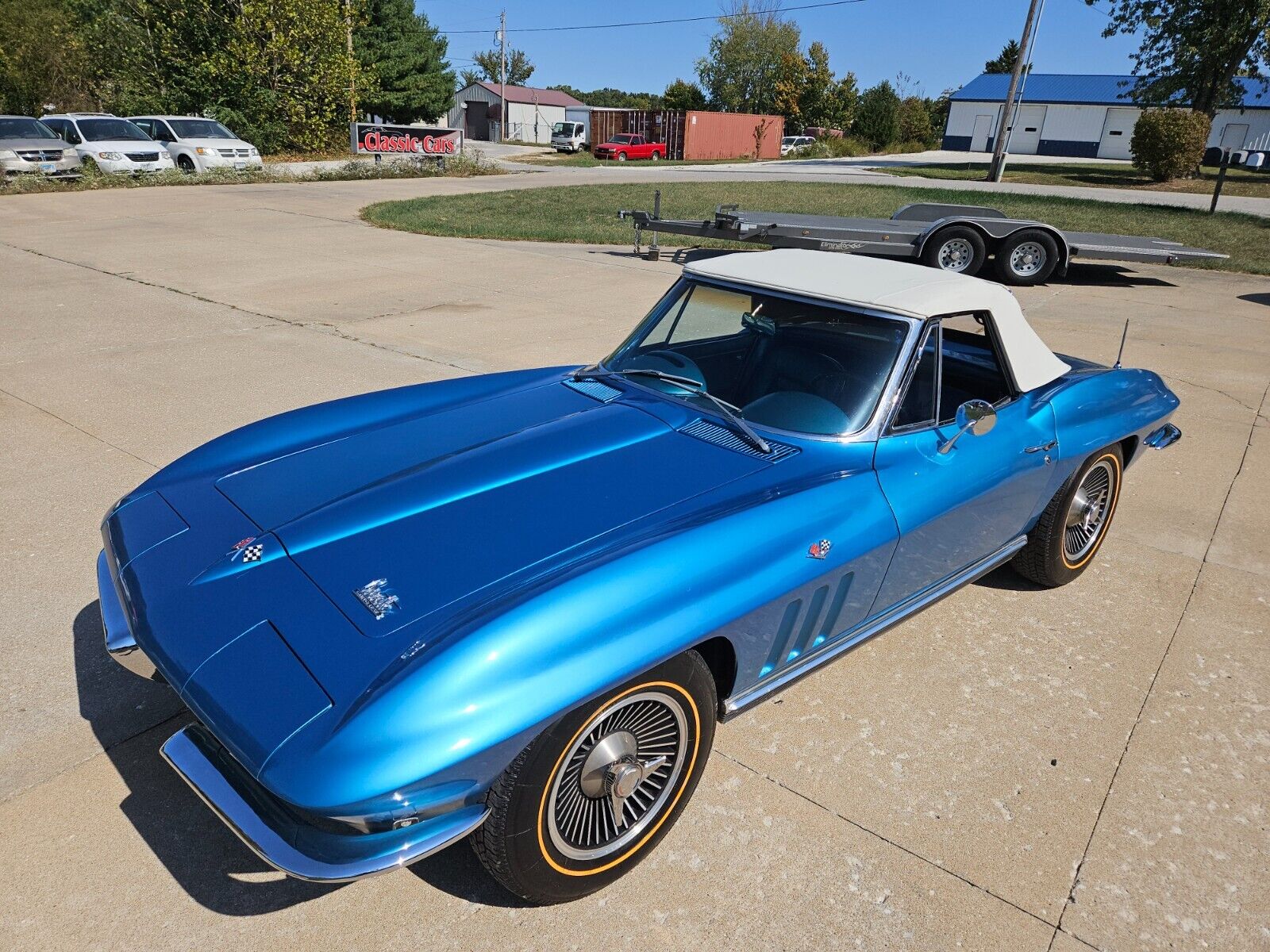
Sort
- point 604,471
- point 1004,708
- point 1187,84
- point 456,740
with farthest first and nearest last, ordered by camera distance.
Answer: point 1187,84 < point 1004,708 < point 604,471 < point 456,740

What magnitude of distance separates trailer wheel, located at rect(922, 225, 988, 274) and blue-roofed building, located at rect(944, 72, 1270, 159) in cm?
5344

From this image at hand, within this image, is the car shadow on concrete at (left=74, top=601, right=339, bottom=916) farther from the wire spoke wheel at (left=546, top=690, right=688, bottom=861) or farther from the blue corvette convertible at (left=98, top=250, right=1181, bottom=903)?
the wire spoke wheel at (left=546, top=690, right=688, bottom=861)

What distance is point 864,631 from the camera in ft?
9.70

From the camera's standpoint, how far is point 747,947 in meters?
2.21

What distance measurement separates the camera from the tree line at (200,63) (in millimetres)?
27922

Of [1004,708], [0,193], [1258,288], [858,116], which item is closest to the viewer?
[1004,708]

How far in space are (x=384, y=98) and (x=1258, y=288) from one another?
40.4 meters

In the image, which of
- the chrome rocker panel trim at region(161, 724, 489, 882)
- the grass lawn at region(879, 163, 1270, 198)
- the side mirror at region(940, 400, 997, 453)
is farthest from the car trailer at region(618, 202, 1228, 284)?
the grass lawn at region(879, 163, 1270, 198)

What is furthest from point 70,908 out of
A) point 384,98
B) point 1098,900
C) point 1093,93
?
point 1093,93

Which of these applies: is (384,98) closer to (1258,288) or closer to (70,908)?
(1258,288)

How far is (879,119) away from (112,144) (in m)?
44.5

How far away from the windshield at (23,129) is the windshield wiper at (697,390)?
22119 millimetres

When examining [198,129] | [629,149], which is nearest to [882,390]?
[198,129]

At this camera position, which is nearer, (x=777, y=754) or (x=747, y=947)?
(x=747, y=947)
